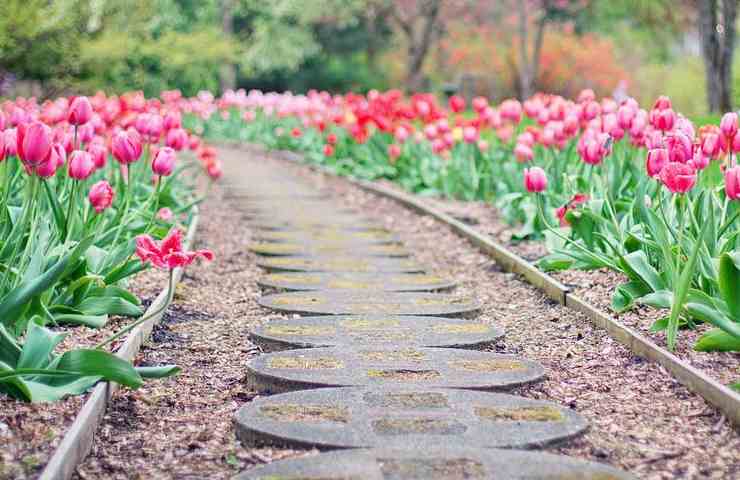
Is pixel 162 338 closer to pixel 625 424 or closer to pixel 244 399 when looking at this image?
pixel 244 399

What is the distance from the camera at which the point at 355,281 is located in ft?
21.1

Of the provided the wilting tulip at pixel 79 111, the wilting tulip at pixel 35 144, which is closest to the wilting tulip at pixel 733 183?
the wilting tulip at pixel 35 144

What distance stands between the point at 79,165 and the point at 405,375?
1663mm

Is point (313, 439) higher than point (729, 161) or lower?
lower

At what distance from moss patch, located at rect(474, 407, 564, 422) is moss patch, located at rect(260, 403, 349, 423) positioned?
0.48m

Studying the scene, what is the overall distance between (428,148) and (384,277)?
554 centimetres

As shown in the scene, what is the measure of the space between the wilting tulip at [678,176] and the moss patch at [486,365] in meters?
0.94

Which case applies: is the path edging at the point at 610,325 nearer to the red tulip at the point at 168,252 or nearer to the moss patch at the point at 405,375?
the moss patch at the point at 405,375

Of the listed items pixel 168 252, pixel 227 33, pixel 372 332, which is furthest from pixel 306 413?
pixel 227 33

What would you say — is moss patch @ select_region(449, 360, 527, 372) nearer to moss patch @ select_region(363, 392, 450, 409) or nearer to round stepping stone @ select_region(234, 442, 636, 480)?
moss patch @ select_region(363, 392, 450, 409)

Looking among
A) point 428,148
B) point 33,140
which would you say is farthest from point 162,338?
point 428,148

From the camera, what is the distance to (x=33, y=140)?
150 inches

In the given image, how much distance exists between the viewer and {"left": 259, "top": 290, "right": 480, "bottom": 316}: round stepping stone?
5.48 m

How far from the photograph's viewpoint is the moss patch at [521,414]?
360cm
